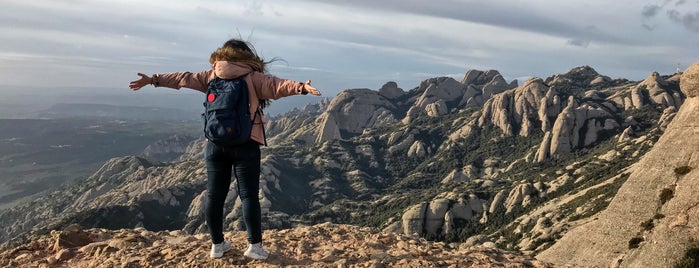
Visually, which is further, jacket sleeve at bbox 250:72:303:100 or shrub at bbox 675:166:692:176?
shrub at bbox 675:166:692:176

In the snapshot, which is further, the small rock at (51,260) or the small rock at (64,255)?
the small rock at (64,255)

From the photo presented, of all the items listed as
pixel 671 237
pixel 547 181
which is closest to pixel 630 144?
pixel 547 181

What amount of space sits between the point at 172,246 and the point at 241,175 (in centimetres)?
443

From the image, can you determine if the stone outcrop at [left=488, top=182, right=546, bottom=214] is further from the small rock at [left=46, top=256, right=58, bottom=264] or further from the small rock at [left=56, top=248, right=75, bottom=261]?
the small rock at [left=46, top=256, right=58, bottom=264]

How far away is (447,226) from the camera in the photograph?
565 feet

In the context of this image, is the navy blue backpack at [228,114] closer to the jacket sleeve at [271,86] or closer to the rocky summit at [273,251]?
the jacket sleeve at [271,86]

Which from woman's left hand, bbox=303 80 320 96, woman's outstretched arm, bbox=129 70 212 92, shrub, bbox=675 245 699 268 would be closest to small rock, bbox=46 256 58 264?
woman's outstretched arm, bbox=129 70 212 92

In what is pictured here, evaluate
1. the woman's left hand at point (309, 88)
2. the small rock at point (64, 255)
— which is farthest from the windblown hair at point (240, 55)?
the small rock at point (64, 255)

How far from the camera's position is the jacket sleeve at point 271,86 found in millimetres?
8859

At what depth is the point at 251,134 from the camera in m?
9.20

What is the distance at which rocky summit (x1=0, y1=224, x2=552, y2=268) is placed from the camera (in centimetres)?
1070

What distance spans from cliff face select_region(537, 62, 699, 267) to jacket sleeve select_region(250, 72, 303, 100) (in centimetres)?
6187

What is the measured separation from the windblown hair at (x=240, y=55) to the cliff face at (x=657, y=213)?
6193cm

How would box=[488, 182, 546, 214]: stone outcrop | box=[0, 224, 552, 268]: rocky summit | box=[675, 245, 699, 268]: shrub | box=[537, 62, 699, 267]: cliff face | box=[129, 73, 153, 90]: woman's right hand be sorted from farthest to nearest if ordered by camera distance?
box=[488, 182, 546, 214]: stone outcrop < box=[537, 62, 699, 267]: cliff face < box=[675, 245, 699, 268]: shrub < box=[0, 224, 552, 268]: rocky summit < box=[129, 73, 153, 90]: woman's right hand
